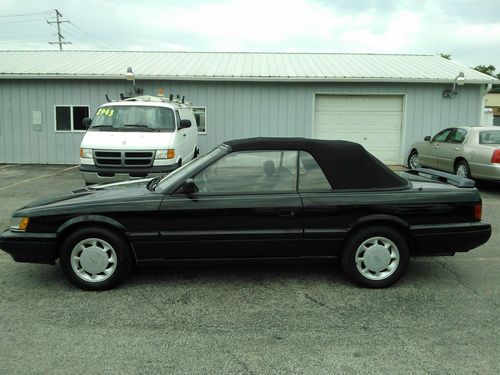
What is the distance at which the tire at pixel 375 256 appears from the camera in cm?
462

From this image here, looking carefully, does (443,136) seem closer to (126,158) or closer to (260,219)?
(126,158)

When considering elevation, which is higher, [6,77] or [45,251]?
[6,77]

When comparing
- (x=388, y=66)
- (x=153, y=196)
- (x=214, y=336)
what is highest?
(x=388, y=66)

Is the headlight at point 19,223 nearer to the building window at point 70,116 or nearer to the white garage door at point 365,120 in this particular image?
the building window at point 70,116

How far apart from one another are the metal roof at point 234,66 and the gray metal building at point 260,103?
0.06m

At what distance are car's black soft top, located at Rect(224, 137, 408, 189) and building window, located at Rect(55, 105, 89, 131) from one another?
12.4 metres

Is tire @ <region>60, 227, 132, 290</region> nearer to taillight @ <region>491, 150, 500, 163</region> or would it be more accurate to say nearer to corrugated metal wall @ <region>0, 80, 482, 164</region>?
taillight @ <region>491, 150, 500, 163</region>

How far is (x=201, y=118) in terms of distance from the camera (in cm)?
1587

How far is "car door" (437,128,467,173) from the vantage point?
11.2m

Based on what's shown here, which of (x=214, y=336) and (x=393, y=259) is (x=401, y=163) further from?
(x=214, y=336)

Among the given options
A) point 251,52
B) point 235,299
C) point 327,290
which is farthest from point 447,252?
point 251,52

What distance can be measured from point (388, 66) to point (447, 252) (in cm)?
1384

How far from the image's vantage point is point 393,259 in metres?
4.69

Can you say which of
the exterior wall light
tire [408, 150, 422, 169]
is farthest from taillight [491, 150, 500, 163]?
the exterior wall light
